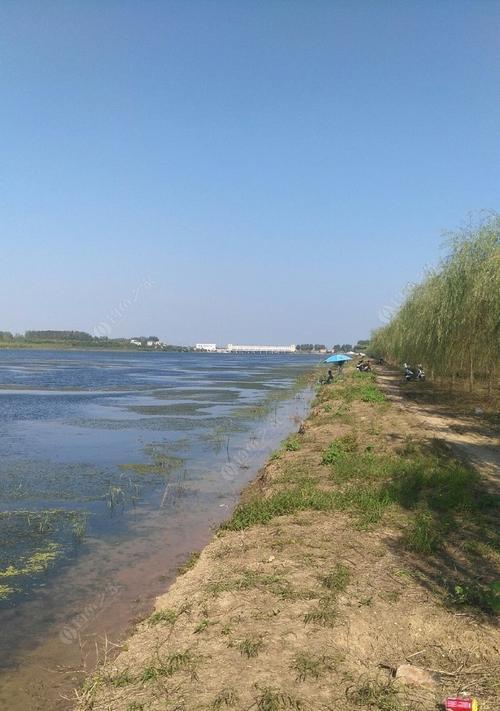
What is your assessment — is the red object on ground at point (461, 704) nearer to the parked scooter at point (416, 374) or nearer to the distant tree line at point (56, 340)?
the parked scooter at point (416, 374)

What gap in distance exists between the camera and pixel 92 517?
30.7 ft

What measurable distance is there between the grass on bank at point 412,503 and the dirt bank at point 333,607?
0.03 meters

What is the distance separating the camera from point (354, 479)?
31.6ft

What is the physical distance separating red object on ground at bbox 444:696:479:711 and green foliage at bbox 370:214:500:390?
13.8m

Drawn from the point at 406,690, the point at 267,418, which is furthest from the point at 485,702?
the point at 267,418

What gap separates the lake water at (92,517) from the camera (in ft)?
17.5

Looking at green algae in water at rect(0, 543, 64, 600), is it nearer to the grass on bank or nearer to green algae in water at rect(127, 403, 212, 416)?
the grass on bank

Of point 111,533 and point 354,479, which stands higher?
point 354,479

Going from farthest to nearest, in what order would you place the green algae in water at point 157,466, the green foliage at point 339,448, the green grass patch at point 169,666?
the green algae in water at point 157,466 < the green foliage at point 339,448 < the green grass patch at point 169,666

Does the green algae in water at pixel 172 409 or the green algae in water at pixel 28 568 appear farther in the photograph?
the green algae in water at pixel 172 409

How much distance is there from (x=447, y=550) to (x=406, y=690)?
2900mm

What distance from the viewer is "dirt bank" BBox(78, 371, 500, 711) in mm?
3904

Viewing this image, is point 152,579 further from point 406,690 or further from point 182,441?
point 182,441

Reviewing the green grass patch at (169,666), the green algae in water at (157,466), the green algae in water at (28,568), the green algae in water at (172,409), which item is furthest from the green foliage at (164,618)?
the green algae in water at (172,409)
